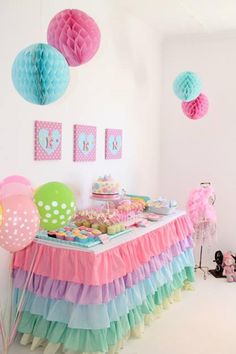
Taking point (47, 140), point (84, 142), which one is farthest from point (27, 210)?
point (84, 142)

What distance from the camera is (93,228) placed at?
9.54 feet

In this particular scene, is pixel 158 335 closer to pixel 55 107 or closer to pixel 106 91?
pixel 55 107

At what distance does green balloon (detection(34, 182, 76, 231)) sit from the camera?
2.16m

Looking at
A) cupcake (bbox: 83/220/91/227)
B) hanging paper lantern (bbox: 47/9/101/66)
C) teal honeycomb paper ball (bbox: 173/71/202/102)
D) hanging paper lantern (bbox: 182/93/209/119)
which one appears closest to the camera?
hanging paper lantern (bbox: 47/9/101/66)

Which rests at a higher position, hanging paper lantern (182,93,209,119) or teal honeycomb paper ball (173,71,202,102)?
teal honeycomb paper ball (173,71,202,102)

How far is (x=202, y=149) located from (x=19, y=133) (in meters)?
2.45

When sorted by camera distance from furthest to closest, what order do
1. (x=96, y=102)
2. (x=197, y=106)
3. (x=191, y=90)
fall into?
1. (x=197, y=106)
2. (x=191, y=90)
3. (x=96, y=102)

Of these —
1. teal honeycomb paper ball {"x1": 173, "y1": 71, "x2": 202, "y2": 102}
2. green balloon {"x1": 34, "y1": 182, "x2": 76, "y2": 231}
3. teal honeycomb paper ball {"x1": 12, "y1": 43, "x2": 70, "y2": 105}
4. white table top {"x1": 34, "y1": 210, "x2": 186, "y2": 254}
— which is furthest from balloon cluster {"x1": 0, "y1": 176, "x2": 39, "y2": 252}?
teal honeycomb paper ball {"x1": 173, "y1": 71, "x2": 202, "y2": 102}

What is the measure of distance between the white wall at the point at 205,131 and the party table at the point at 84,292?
179 cm

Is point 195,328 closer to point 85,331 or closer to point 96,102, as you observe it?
point 85,331

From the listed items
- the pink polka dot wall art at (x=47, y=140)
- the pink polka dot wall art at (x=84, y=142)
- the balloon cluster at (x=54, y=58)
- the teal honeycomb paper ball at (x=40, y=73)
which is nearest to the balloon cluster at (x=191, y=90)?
the pink polka dot wall art at (x=84, y=142)

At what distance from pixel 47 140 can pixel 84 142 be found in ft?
1.57

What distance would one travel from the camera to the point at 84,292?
2506 millimetres

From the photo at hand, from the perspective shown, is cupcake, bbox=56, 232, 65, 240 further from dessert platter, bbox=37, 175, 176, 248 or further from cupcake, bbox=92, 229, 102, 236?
cupcake, bbox=92, 229, 102, 236
